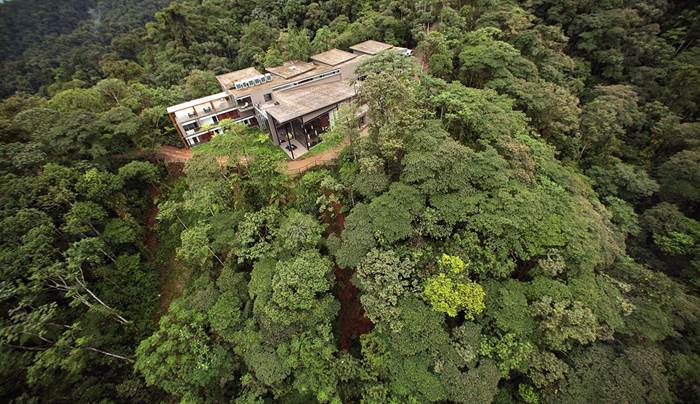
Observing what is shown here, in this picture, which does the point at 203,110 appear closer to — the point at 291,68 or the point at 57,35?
the point at 291,68

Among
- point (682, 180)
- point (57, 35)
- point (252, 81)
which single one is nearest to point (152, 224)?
point (252, 81)

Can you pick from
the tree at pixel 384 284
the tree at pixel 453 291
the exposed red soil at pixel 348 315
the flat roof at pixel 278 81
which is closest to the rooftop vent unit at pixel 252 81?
the flat roof at pixel 278 81

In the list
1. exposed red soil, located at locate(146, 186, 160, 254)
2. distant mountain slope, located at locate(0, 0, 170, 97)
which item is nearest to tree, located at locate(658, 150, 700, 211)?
exposed red soil, located at locate(146, 186, 160, 254)

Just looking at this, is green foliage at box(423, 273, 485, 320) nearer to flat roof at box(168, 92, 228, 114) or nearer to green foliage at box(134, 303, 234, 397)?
green foliage at box(134, 303, 234, 397)

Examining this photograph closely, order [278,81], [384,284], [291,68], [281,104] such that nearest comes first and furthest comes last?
[384,284] < [281,104] < [278,81] < [291,68]

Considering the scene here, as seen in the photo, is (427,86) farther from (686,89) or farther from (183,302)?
(686,89)

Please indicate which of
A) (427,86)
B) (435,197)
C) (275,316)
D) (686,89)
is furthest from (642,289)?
(686,89)
